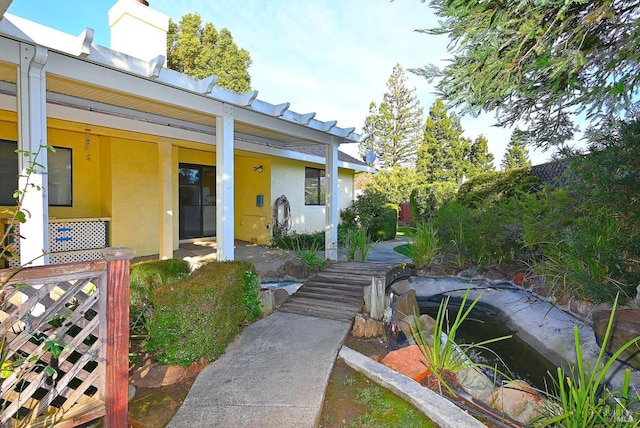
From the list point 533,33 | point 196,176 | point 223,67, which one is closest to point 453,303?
point 533,33

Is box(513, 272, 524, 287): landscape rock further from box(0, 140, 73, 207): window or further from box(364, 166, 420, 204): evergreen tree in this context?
box(364, 166, 420, 204): evergreen tree

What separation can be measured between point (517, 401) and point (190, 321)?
294 centimetres

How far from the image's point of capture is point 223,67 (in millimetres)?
21938

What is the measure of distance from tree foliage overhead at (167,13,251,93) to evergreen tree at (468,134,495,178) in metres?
17.3

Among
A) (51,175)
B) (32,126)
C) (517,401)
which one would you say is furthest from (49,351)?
(51,175)

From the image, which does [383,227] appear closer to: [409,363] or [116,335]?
[409,363]

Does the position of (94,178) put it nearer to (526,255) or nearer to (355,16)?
(355,16)

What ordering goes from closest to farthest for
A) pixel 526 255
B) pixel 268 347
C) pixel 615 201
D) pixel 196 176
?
1. pixel 268 347
2. pixel 615 201
3. pixel 526 255
4. pixel 196 176

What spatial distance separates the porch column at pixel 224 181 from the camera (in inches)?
201

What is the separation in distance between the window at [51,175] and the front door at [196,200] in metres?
2.97

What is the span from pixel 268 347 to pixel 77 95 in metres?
4.25

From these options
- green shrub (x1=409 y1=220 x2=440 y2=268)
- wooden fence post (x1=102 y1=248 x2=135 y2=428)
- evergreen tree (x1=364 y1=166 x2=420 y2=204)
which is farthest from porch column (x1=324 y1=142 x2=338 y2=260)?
evergreen tree (x1=364 y1=166 x2=420 y2=204)

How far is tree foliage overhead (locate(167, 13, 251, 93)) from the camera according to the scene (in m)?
Result: 21.3

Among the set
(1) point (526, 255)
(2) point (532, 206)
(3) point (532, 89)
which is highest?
(3) point (532, 89)
